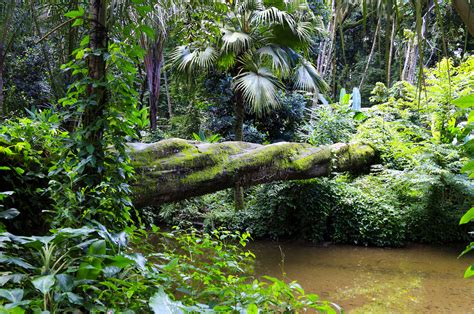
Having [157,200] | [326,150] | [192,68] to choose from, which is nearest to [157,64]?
[192,68]

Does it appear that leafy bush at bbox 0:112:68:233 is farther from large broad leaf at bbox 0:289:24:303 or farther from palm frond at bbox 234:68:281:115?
palm frond at bbox 234:68:281:115

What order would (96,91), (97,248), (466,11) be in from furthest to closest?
(96,91), (97,248), (466,11)

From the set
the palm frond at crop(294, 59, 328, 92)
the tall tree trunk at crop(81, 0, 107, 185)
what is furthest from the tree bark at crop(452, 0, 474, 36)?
the palm frond at crop(294, 59, 328, 92)

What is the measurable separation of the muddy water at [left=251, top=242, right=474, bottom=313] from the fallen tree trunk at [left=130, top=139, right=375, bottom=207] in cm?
122

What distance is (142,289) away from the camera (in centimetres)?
131

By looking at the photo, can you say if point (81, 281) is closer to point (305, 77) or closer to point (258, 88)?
point (258, 88)

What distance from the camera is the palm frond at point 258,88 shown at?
21.1 ft

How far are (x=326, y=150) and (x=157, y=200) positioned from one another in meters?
3.50

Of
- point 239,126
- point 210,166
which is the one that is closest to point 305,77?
point 239,126

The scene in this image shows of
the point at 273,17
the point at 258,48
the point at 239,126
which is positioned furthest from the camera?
the point at 239,126

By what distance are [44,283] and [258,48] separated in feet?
21.0

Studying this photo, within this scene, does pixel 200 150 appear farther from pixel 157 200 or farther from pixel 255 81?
pixel 255 81

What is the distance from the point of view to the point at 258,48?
689 cm

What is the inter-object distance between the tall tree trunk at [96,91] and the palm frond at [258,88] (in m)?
4.62
